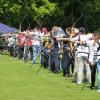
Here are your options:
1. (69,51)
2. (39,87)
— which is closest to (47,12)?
(69,51)

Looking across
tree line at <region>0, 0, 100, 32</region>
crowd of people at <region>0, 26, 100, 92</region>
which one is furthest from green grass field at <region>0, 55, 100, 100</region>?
tree line at <region>0, 0, 100, 32</region>

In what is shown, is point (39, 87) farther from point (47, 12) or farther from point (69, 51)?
point (47, 12)

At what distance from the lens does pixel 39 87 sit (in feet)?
62.1

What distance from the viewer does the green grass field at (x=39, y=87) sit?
16.8 meters

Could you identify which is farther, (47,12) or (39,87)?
(47,12)

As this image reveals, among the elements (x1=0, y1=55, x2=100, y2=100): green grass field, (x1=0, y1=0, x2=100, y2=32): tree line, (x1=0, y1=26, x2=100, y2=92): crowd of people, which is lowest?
(x1=0, y1=55, x2=100, y2=100): green grass field

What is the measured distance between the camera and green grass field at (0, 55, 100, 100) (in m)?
16.8

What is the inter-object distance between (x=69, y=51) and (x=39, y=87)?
3.94m

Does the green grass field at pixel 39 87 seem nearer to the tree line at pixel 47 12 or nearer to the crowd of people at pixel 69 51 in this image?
the crowd of people at pixel 69 51

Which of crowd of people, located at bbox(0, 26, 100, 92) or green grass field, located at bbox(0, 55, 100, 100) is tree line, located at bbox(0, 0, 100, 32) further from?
green grass field, located at bbox(0, 55, 100, 100)

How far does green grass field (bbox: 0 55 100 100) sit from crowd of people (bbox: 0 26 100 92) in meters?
0.49

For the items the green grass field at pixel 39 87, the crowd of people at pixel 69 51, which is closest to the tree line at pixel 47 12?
the crowd of people at pixel 69 51

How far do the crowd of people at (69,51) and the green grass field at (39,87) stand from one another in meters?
0.49

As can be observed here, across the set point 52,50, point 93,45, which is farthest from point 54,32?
point 93,45
